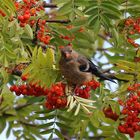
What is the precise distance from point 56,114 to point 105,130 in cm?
52

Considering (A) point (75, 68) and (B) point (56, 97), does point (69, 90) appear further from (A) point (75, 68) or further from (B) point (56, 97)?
(A) point (75, 68)

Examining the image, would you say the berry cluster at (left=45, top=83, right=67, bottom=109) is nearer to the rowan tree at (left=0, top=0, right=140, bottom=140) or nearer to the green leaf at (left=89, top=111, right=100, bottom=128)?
the rowan tree at (left=0, top=0, right=140, bottom=140)

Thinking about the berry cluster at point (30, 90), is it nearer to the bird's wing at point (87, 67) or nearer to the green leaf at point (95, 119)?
the bird's wing at point (87, 67)

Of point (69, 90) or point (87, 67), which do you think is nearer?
point (69, 90)

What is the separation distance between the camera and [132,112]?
17.6 ft

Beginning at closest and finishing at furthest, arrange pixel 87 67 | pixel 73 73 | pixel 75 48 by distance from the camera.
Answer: pixel 73 73, pixel 87 67, pixel 75 48

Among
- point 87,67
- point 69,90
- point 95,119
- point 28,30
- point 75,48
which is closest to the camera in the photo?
point 69,90

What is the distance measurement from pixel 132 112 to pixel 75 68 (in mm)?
714

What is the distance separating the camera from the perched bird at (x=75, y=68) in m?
5.44

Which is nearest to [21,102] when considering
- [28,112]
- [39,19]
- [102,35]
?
[28,112]

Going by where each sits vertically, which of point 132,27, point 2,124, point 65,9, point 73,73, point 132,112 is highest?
point 65,9

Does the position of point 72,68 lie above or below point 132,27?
below

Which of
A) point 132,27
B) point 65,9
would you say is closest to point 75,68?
point 65,9

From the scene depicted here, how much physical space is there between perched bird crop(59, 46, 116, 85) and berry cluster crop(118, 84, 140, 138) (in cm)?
43
